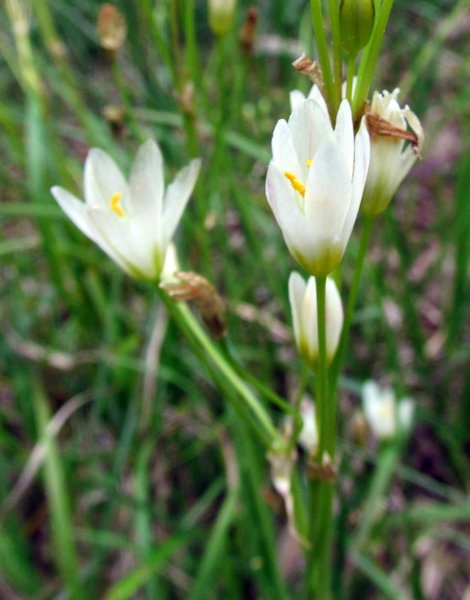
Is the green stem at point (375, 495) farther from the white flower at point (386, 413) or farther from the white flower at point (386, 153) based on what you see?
the white flower at point (386, 153)

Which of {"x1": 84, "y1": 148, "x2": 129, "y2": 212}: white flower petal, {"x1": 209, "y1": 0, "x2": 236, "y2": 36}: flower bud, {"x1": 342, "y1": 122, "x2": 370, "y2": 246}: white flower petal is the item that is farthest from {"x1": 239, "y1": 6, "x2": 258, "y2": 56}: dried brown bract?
{"x1": 342, "y1": 122, "x2": 370, "y2": 246}: white flower petal

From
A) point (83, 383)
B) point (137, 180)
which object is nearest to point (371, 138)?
point (137, 180)

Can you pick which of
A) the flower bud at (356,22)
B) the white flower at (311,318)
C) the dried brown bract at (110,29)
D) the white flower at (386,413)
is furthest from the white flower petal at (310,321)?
the white flower at (386,413)

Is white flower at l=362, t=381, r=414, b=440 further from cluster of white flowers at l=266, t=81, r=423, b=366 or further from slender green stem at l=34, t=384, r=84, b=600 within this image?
cluster of white flowers at l=266, t=81, r=423, b=366

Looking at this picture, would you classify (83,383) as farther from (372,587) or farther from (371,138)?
(371,138)

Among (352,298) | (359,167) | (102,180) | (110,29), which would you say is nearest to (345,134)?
(359,167)

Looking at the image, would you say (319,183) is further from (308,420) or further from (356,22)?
(308,420)
